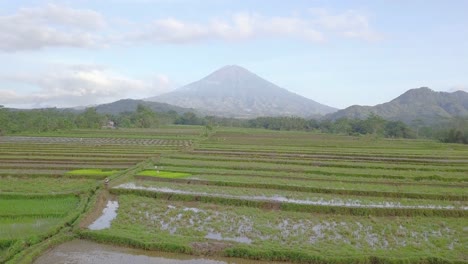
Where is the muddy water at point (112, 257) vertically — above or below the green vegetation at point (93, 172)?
below

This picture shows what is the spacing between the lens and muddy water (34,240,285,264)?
25.7ft

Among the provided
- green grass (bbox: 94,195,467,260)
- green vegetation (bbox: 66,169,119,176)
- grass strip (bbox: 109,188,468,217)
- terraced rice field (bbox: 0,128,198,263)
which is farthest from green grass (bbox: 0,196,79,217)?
green vegetation (bbox: 66,169,119,176)

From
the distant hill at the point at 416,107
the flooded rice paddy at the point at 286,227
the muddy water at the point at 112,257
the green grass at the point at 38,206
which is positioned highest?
the distant hill at the point at 416,107

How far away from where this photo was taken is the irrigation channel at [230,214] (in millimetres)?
8086

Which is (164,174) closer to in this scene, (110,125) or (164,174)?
(164,174)

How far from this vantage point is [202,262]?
7812 mm

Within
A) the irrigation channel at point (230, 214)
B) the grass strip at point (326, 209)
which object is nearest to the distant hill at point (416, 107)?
the irrigation channel at point (230, 214)

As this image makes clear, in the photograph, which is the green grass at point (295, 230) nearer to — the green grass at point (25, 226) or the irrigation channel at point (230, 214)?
the irrigation channel at point (230, 214)

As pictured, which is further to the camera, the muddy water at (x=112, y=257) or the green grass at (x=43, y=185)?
the green grass at (x=43, y=185)

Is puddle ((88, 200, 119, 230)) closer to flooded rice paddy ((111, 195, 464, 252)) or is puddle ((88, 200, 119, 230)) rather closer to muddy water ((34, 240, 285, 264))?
flooded rice paddy ((111, 195, 464, 252))

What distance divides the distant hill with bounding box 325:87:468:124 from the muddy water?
109099mm

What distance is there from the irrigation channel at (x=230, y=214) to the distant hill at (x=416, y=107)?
328 ft

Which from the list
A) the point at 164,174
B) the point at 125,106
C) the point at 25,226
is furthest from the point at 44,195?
the point at 125,106

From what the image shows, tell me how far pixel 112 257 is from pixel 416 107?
134537mm
